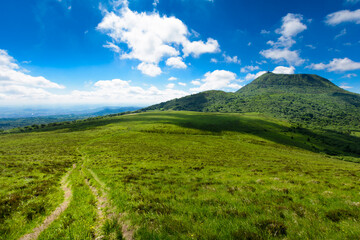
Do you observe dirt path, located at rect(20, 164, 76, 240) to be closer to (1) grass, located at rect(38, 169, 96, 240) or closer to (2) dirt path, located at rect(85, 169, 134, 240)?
(1) grass, located at rect(38, 169, 96, 240)

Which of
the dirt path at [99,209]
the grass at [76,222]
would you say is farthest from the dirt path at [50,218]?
the dirt path at [99,209]

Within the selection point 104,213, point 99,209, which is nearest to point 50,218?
point 99,209

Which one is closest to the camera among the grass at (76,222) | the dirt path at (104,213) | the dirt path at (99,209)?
the dirt path at (104,213)

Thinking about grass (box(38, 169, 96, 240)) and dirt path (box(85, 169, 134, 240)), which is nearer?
dirt path (box(85, 169, 134, 240))

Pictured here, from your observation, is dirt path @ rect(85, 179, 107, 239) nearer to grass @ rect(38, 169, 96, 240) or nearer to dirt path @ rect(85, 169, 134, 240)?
dirt path @ rect(85, 169, 134, 240)

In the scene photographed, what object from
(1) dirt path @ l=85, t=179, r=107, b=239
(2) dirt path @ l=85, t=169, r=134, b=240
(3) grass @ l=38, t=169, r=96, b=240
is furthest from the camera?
(1) dirt path @ l=85, t=179, r=107, b=239

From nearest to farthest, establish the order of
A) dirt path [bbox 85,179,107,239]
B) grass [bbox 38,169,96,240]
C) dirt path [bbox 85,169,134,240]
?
dirt path [bbox 85,169,134,240] < grass [bbox 38,169,96,240] < dirt path [bbox 85,179,107,239]

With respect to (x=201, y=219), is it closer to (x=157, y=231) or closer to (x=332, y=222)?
(x=157, y=231)

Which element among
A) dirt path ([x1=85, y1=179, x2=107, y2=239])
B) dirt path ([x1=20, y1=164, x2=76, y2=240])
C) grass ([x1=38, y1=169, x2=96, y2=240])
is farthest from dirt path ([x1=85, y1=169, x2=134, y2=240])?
dirt path ([x1=20, y1=164, x2=76, y2=240])

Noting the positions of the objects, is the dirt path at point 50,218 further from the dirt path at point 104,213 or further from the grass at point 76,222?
the dirt path at point 104,213

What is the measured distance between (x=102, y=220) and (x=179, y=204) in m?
4.78

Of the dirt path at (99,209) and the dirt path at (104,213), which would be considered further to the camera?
the dirt path at (99,209)

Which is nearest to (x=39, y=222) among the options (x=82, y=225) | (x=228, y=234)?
(x=82, y=225)

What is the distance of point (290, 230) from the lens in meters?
5.82
